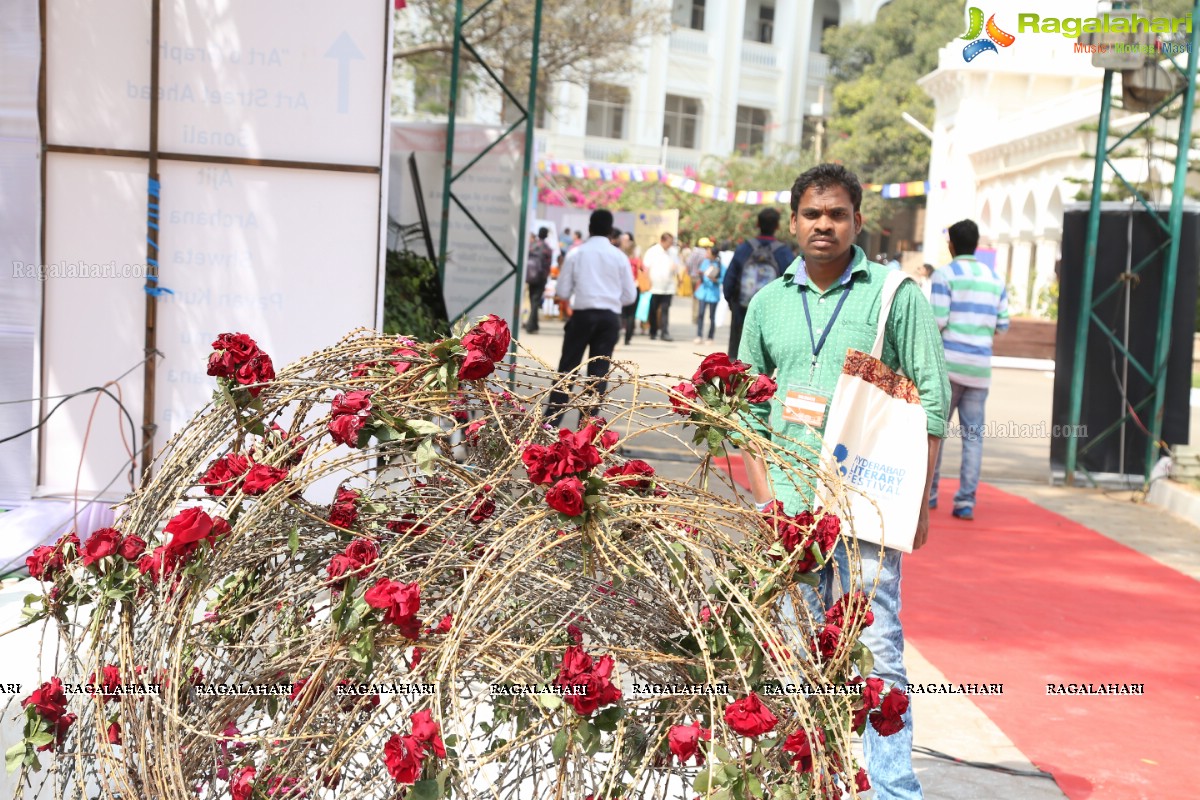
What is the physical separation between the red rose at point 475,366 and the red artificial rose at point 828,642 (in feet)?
2.78

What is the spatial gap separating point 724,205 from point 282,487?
39245 mm

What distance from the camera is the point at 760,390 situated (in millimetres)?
2703

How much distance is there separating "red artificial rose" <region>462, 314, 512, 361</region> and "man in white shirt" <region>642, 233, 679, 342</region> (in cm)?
1848

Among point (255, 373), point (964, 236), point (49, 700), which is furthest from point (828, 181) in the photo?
point (964, 236)

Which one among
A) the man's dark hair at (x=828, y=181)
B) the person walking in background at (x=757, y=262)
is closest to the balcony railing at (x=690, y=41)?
the person walking in background at (x=757, y=262)

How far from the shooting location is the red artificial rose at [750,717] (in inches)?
87.4

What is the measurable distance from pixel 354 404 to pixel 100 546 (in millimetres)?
562

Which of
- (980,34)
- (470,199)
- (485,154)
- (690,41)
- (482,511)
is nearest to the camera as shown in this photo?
(482,511)

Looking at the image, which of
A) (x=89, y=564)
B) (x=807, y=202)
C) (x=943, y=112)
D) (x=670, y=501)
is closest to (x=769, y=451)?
(x=670, y=501)

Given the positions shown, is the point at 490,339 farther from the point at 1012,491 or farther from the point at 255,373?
the point at 1012,491

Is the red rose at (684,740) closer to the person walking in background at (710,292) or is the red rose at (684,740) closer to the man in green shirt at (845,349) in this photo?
the man in green shirt at (845,349)

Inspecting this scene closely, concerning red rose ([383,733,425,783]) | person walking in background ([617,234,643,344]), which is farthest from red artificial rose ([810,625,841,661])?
person walking in background ([617,234,643,344])

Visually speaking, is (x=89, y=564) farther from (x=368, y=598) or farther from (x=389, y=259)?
(x=389, y=259)

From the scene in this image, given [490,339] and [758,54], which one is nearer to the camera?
[490,339]
